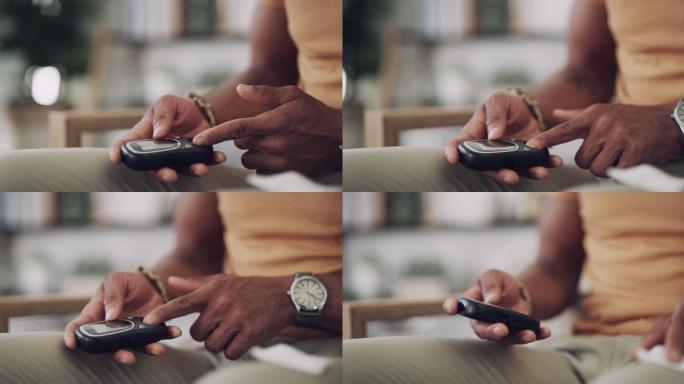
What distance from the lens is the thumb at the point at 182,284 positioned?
128 cm

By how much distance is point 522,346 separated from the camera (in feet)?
4.20

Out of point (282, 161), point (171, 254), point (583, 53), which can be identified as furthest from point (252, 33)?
point (583, 53)

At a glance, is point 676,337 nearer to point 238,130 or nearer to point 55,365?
point 238,130

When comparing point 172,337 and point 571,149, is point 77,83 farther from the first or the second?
point 571,149

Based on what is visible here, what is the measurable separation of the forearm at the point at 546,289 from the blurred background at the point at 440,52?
0.20 meters

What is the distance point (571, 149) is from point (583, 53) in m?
0.12

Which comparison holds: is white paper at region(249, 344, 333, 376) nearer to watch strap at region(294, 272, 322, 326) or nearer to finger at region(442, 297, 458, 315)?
watch strap at region(294, 272, 322, 326)

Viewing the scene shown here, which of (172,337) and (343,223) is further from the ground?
(343,223)

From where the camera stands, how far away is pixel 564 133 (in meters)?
1.26

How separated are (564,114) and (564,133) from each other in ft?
0.09

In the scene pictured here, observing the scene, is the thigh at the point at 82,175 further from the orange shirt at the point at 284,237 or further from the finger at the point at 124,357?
the finger at the point at 124,357

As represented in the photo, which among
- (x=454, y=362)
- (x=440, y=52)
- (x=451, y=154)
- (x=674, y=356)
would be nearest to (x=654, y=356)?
(x=674, y=356)

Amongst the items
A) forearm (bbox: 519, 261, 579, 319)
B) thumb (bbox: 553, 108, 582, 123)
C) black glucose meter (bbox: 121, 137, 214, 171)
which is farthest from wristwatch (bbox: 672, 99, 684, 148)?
black glucose meter (bbox: 121, 137, 214, 171)

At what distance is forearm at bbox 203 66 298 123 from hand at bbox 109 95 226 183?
0.08 feet
